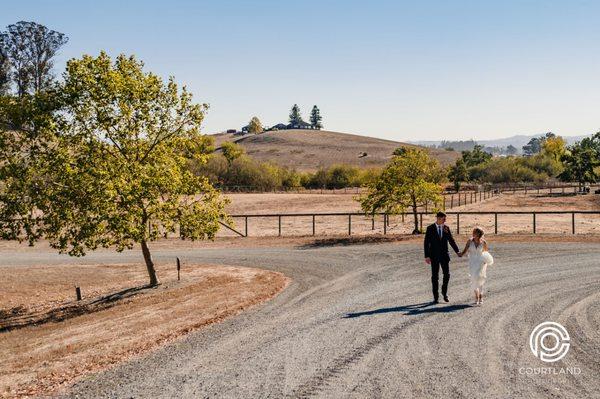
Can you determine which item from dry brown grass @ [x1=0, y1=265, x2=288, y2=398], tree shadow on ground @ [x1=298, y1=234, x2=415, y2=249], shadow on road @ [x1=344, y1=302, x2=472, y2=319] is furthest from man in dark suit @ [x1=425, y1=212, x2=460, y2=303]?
tree shadow on ground @ [x1=298, y1=234, x2=415, y2=249]

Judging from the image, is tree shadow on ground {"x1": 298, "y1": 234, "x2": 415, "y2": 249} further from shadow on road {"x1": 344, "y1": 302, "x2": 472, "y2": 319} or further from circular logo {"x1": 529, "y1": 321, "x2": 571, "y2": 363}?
circular logo {"x1": 529, "y1": 321, "x2": 571, "y2": 363}

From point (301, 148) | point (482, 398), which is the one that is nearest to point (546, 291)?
point (482, 398)

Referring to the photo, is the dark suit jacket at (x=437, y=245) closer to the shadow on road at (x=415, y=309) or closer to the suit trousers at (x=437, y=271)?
the suit trousers at (x=437, y=271)

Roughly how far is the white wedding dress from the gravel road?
2.34ft

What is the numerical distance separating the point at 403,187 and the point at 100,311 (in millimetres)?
18445

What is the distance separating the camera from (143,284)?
18.4 meters

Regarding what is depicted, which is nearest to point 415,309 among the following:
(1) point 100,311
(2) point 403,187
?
(1) point 100,311

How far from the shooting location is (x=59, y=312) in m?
15.4

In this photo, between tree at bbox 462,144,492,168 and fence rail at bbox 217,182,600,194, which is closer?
fence rail at bbox 217,182,600,194

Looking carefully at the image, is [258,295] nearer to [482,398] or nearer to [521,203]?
[482,398]

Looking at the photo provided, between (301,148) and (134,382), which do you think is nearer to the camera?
(134,382)

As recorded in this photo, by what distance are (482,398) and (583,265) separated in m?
12.6

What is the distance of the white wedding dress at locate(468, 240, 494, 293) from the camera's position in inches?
449

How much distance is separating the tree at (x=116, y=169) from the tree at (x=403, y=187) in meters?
13.3
